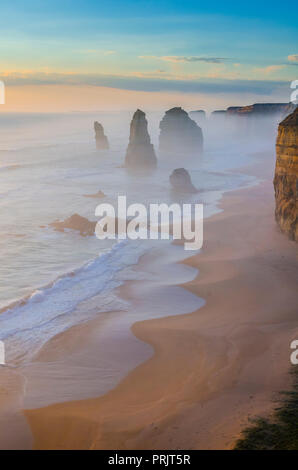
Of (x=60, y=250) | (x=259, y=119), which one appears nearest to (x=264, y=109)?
(x=259, y=119)

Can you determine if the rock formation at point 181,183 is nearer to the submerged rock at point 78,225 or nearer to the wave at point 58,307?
the submerged rock at point 78,225

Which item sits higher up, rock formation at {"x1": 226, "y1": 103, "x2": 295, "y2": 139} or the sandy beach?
rock formation at {"x1": 226, "y1": 103, "x2": 295, "y2": 139}

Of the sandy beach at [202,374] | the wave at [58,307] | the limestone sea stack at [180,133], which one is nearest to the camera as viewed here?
the sandy beach at [202,374]

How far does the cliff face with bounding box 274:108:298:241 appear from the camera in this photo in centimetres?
2156

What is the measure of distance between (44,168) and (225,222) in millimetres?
47589

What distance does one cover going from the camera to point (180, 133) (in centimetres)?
9050

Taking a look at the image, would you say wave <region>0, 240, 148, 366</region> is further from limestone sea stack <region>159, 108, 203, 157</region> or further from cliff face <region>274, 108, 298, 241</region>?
limestone sea stack <region>159, 108, 203, 157</region>

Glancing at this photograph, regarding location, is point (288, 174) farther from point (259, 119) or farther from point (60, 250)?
point (259, 119)

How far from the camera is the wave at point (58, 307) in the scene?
520 inches

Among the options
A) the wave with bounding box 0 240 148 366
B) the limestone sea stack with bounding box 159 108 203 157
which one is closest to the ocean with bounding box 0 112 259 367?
the wave with bounding box 0 240 148 366

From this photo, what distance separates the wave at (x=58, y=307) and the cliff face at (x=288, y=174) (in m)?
9.45

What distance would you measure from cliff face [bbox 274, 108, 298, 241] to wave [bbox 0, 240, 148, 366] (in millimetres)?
9447

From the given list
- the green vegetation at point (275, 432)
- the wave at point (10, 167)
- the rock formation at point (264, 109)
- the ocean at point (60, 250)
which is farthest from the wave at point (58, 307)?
the rock formation at point (264, 109)
